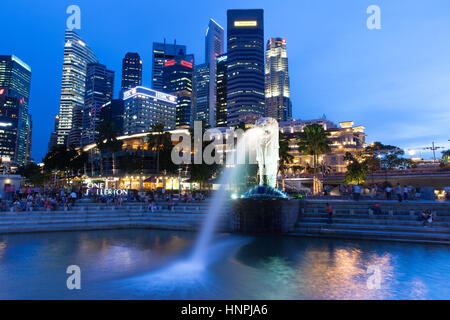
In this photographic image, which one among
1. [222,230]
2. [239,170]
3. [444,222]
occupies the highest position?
[239,170]

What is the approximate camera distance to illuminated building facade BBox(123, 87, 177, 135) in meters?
178

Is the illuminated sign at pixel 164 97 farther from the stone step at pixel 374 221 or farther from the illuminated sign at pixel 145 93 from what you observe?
the stone step at pixel 374 221

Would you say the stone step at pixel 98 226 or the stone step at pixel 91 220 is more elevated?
the stone step at pixel 91 220

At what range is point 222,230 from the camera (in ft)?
63.0

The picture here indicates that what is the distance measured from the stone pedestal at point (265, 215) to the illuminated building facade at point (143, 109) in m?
168

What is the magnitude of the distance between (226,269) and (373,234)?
1037 centimetres

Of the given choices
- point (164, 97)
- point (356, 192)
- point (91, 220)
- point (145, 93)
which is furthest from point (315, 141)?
point (164, 97)

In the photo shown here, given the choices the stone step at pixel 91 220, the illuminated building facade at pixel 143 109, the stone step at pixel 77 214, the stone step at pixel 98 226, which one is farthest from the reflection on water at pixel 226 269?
the illuminated building facade at pixel 143 109

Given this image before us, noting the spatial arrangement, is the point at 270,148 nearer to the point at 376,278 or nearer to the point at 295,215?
the point at 295,215

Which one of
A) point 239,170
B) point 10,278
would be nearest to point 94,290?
point 10,278

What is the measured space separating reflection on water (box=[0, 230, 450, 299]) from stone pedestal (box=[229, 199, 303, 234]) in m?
2.04

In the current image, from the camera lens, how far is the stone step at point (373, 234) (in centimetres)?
1423

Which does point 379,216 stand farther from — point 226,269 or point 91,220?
point 91,220

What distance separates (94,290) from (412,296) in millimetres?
8683
